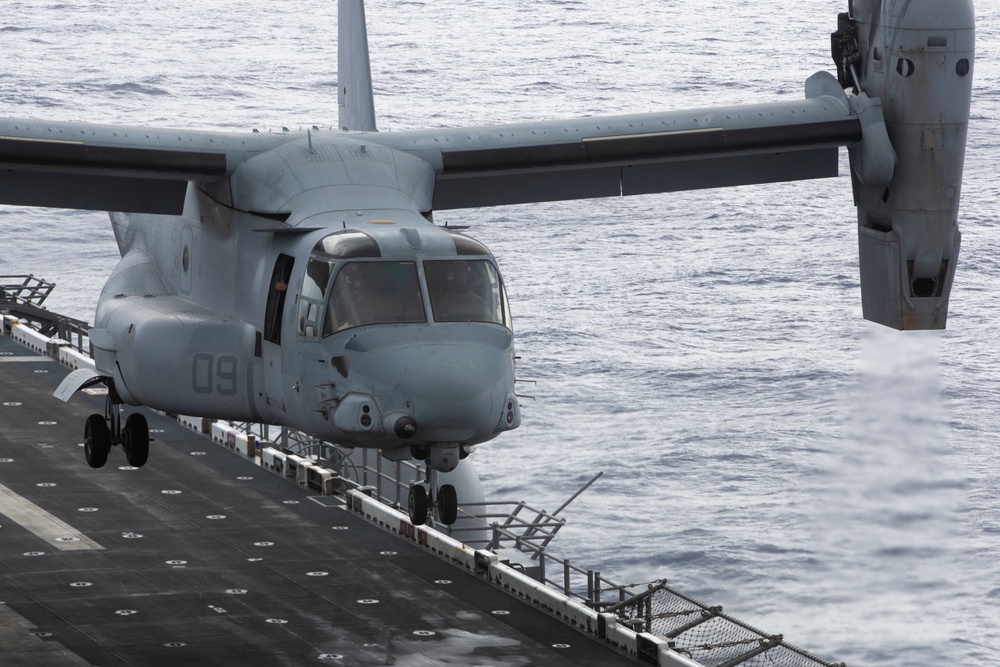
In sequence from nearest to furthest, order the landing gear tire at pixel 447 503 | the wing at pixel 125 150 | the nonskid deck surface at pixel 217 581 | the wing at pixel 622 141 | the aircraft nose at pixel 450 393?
the aircraft nose at pixel 450 393, the landing gear tire at pixel 447 503, the wing at pixel 125 150, the wing at pixel 622 141, the nonskid deck surface at pixel 217 581

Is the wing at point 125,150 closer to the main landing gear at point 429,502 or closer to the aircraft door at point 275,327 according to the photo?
the aircraft door at point 275,327

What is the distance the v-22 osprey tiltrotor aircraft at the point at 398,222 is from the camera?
20.5m

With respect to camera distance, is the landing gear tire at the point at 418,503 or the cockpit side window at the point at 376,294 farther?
the landing gear tire at the point at 418,503

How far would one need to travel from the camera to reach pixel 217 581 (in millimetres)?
36094

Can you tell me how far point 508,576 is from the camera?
3669cm

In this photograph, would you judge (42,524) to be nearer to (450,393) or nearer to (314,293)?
(314,293)

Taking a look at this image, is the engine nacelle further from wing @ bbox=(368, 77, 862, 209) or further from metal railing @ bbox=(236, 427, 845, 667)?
metal railing @ bbox=(236, 427, 845, 667)

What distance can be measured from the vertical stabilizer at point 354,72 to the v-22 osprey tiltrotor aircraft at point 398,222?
7.57 meters

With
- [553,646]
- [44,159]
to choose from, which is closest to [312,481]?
[553,646]

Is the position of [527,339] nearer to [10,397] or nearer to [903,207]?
[10,397]

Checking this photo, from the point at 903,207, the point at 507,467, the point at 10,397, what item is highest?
the point at 903,207

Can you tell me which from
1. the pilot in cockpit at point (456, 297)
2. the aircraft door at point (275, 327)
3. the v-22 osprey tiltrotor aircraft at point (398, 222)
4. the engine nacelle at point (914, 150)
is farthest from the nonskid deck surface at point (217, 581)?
the pilot in cockpit at point (456, 297)

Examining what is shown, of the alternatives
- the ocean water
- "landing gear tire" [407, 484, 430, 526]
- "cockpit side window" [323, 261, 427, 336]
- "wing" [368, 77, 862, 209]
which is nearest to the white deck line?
"wing" [368, 77, 862, 209]

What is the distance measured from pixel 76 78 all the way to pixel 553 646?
104752 millimetres
